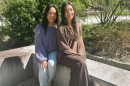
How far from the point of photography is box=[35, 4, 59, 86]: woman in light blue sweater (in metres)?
2.25

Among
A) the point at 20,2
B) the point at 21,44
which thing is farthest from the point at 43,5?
the point at 21,44

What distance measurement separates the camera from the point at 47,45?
2451 mm

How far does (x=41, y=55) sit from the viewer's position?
2.29 m

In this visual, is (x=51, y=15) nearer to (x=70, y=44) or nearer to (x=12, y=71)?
(x=70, y=44)

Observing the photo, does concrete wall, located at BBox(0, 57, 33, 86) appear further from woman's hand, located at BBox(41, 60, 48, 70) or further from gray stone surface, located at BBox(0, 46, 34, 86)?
woman's hand, located at BBox(41, 60, 48, 70)

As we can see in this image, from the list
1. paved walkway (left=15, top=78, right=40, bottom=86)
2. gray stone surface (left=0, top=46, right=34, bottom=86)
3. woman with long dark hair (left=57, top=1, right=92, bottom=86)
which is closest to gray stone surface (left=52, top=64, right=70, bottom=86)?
woman with long dark hair (left=57, top=1, right=92, bottom=86)

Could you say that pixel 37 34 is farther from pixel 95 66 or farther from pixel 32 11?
pixel 32 11

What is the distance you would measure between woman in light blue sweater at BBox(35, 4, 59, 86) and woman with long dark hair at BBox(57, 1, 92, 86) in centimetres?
18

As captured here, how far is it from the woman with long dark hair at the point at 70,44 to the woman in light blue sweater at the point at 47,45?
180mm

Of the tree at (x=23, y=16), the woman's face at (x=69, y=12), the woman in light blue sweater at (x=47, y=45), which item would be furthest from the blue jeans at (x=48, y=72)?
the tree at (x=23, y=16)

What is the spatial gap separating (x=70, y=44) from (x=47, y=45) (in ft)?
1.38

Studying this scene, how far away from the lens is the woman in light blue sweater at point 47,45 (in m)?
2.25

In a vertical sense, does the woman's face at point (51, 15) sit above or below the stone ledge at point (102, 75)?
above

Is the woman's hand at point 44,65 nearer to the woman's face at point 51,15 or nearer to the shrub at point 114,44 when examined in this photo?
the woman's face at point 51,15
